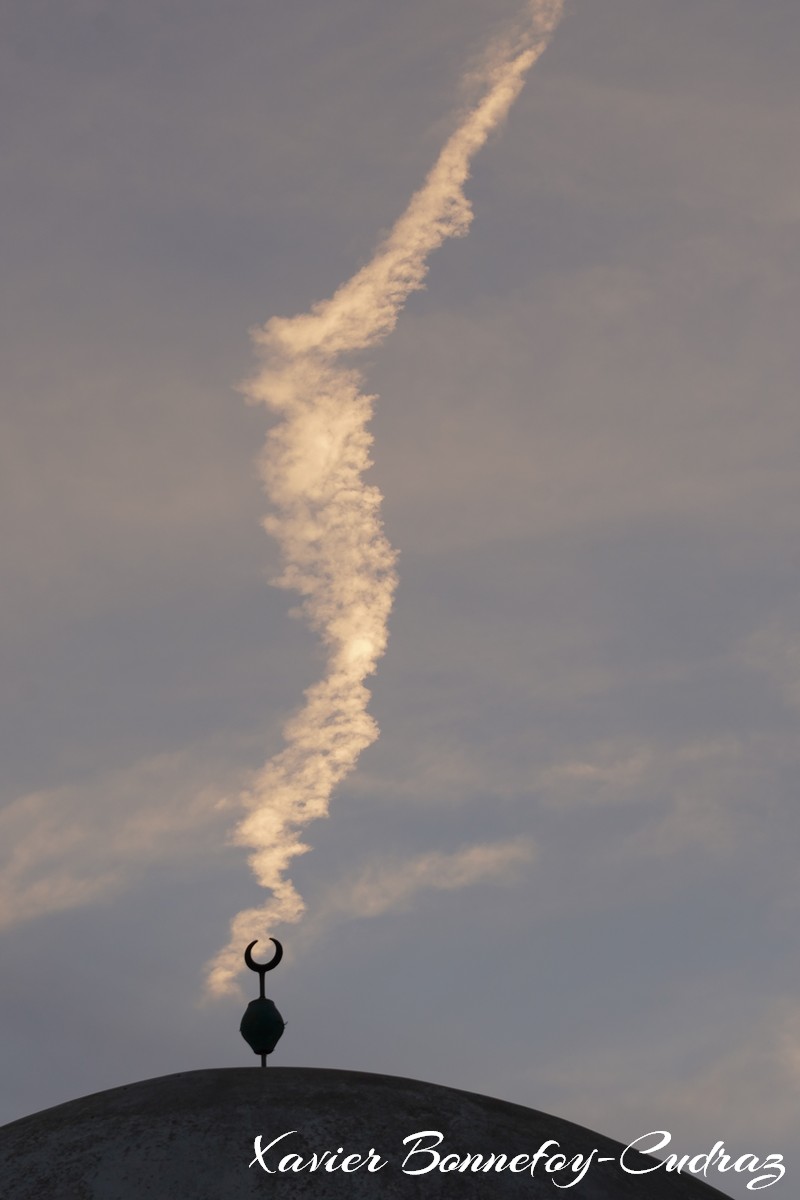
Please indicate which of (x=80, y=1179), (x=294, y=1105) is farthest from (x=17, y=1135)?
(x=294, y=1105)

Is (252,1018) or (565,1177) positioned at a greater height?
(252,1018)

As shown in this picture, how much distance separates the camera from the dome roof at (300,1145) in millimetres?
12602

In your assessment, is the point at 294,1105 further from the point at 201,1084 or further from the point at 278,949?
the point at 278,949

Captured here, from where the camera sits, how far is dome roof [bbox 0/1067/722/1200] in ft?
41.3

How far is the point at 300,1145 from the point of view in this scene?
42.7 feet

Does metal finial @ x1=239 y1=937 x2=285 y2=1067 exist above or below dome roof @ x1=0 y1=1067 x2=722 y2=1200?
above

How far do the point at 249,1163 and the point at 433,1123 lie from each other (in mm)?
2104

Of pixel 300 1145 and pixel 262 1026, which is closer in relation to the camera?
pixel 300 1145

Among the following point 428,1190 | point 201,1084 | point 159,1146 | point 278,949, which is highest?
point 278,949

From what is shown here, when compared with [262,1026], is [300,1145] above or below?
below

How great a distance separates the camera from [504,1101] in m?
15.3

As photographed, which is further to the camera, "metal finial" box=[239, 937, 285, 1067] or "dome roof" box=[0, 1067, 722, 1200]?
"metal finial" box=[239, 937, 285, 1067]

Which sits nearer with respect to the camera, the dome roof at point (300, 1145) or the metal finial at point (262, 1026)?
the dome roof at point (300, 1145)

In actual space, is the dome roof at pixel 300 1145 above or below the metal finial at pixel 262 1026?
below
